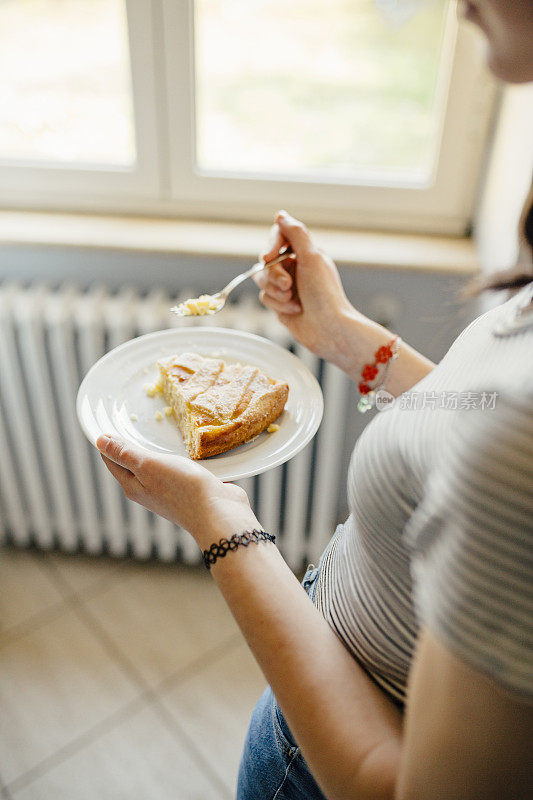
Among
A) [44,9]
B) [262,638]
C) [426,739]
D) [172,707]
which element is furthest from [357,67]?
[172,707]

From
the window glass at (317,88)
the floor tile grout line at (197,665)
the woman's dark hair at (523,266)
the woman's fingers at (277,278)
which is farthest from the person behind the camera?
the floor tile grout line at (197,665)

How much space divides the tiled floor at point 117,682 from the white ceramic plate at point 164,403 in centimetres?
96

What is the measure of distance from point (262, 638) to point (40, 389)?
1177 millimetres

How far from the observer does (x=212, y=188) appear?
165 cm

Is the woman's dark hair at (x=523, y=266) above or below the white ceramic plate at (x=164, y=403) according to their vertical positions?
above

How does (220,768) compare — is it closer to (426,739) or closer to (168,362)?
(168,362)

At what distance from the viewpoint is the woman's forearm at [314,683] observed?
0.55 meters

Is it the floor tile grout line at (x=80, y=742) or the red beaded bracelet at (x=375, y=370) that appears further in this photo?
the floor tile grout line at (x=80, y=742)

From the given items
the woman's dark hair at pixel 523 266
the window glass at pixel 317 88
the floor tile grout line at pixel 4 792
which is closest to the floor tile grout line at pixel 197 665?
the floor tile grout line at pixel 4 792

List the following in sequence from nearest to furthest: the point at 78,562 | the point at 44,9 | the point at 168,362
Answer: the point at 168,362 < the point at 44,9 < the point at 78,562

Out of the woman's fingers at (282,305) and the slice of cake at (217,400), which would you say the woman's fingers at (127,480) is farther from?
the woman's fingers at (282,305)

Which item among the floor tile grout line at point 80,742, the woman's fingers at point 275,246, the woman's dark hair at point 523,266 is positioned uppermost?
the woman's dark hair at point 523,266

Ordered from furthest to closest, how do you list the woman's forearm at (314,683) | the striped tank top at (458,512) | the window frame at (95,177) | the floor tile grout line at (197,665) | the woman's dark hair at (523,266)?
1. the floor tile grout line at (197,665)
2. the window frame at (95,177)
3. the woman's dark hair at (523,266)
4. the woman's forearm at (314,683)
5. the striped tank top at (458,512)

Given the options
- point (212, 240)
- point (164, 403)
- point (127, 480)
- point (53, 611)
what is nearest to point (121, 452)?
point (127, 480)
